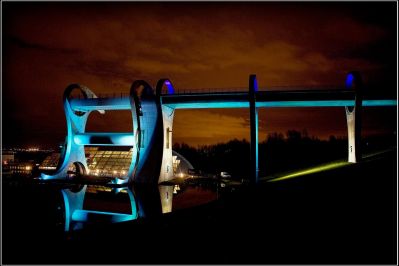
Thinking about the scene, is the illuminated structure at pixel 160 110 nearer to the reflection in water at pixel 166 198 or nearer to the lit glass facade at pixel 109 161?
the reflection in water at pixel 166 198

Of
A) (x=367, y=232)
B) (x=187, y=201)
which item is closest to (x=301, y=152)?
(x=187, y=201)

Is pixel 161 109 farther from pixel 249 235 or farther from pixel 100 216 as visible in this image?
pixel 249 235

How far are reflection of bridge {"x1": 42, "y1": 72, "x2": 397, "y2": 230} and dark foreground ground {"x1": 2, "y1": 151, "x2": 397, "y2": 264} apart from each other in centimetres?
1393

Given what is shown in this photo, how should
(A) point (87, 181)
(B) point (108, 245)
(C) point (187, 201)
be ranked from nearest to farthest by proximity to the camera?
1. (B) point (108, 245)
2. (C) point (187, 201)
3. (A) point (87, 181)

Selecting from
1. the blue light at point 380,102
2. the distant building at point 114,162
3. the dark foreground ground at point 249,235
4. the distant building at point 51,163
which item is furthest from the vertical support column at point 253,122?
the distant building at point 51,163

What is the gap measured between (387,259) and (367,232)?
6.89 ft

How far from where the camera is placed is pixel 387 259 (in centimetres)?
823

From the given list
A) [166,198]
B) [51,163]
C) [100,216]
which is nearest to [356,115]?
[166,198]

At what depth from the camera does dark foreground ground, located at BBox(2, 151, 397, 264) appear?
28.1ft

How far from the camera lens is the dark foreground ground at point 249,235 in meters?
8.58

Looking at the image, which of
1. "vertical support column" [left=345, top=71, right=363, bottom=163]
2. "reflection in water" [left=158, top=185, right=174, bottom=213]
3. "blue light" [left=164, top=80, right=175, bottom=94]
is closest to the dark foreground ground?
"reflection in water" [left=158, top=185, right=174, bottom=213]

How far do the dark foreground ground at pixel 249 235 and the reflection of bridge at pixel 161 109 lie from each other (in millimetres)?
13931

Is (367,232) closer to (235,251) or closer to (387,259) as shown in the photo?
(387,259)

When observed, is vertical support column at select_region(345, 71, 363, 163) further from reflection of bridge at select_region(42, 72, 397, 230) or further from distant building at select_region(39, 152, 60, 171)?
distant building at select_region(39, 152, 60, 171)
